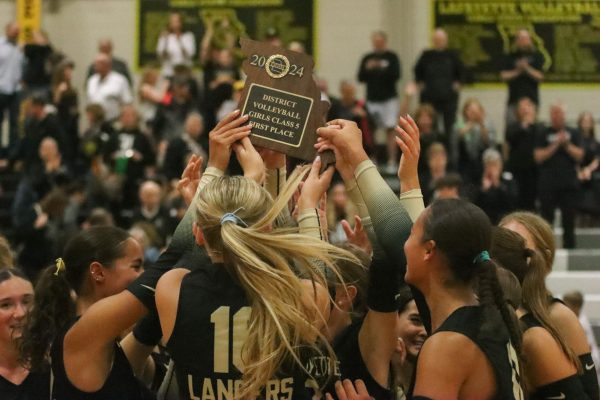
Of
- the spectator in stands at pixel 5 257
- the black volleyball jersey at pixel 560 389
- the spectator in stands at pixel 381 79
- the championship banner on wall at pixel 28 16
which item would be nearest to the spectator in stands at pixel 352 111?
the spectator in stands at pixel 381 79

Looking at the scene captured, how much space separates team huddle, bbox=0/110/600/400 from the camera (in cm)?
287

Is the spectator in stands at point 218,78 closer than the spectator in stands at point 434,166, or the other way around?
the spectator in stands at point 434,166

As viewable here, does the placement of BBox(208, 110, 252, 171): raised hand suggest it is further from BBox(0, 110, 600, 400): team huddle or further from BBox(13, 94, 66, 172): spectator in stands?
BBox(13, 94, 66, 172): spectator in stands

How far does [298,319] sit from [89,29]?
14.1m

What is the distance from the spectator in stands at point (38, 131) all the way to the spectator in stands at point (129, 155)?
0.77m

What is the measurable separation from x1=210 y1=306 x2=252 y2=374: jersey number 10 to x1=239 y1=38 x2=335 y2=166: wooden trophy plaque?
0.72 metres

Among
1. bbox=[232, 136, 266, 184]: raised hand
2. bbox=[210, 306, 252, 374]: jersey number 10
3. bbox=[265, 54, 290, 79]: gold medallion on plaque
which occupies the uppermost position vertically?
bbox=[265, 54, 290, 79]: gold medallion on plaque

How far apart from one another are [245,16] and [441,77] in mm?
3595

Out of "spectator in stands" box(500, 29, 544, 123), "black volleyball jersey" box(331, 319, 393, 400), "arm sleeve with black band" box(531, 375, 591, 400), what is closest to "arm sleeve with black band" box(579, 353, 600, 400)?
"arm sleeve with black band" box(531, 375, 591, 400)

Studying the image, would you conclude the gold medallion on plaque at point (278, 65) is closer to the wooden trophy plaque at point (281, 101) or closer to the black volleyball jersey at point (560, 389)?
the wooden trophy plaque at point (281, 101)

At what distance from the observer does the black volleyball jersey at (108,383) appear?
3223 mm

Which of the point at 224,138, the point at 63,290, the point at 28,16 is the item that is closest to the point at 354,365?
the point at 224,138

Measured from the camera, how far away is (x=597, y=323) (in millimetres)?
10336

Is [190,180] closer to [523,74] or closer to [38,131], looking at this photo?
[38,131]
